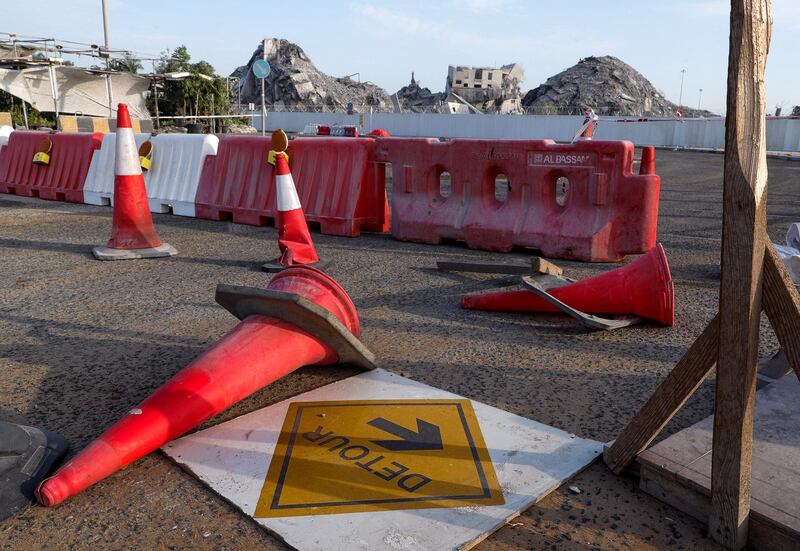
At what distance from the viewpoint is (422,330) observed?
459cm

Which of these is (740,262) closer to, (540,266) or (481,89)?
(540,266)

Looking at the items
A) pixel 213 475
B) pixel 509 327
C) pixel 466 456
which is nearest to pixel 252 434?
pixel 213 475

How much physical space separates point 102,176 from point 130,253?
16.6 ft

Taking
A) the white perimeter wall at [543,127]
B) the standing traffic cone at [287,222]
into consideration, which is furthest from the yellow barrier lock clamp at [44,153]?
the white perimeter wall at [543,127]

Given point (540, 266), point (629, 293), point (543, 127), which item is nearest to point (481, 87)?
point (543, 127)

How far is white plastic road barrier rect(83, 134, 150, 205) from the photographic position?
1097cm

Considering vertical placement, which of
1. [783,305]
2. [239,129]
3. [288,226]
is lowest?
[288,226]

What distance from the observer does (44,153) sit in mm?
11734

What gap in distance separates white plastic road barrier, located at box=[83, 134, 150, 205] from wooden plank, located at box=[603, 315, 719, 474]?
10309 millimetres

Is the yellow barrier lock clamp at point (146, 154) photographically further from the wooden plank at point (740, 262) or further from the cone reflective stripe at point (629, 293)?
the wooden plank at point (740, 262)

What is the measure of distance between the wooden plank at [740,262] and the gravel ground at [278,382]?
285mm

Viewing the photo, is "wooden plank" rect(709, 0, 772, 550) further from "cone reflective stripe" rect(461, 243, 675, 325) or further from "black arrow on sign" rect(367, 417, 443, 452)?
"cone reflective stripe" rect(461, 243, 675, 325)

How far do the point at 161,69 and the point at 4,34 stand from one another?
22421 mm

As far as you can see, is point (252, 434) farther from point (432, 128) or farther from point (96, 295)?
point (432, 128)
